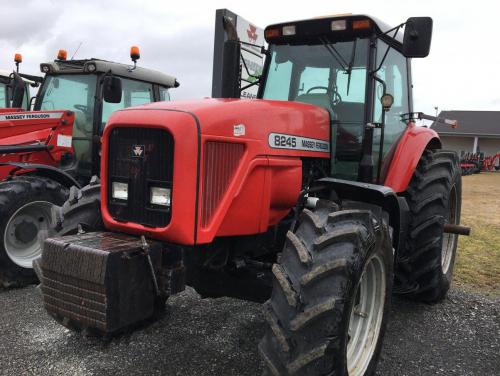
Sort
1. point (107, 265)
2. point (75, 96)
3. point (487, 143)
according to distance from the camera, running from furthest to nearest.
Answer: point (487, 143)
point (75, 96)
point (107, 265)

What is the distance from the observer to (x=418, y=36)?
316 centimetres

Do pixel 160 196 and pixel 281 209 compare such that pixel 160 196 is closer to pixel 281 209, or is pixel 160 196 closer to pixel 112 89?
pixel 281 209

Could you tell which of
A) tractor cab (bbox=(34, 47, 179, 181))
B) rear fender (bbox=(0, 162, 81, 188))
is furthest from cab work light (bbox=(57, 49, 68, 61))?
rear fender (bbox=(0, 162, 81, 188))

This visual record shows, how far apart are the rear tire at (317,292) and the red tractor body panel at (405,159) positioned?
3.85ft

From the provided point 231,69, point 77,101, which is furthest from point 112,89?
point 231,69

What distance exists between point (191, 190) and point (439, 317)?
279 centimetres

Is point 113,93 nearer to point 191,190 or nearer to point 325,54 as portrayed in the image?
point 325,54

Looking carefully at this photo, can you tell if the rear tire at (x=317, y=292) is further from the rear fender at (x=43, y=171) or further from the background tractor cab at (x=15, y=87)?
the background tractor cab at (x=15, y=87)

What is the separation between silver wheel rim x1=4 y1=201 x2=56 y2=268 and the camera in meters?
4.81

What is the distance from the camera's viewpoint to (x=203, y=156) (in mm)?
2596

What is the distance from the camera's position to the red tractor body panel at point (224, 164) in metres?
2.56

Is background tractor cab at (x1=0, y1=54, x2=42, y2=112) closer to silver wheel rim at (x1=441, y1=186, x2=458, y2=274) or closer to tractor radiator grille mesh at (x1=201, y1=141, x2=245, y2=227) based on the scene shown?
tractor radiator grille mesh at (x1=201, y1=141, x2=245, y2=227)

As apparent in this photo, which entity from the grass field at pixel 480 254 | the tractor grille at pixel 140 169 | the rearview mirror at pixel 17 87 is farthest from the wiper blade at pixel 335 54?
the rearview mirror at pixel 17 87

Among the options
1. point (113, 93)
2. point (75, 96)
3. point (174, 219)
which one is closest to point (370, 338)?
point (174, 219)
